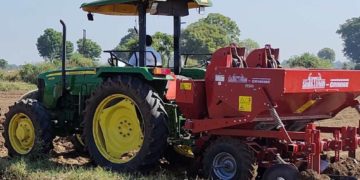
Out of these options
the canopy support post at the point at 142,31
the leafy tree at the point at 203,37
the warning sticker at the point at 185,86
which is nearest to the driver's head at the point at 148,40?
the canopy support post at the point at 142,31

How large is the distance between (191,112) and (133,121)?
3.08ft

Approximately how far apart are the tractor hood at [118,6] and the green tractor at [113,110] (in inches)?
0.5

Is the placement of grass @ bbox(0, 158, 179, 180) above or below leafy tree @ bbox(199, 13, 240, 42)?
below

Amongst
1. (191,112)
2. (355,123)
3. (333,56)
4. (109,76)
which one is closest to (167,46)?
Answer: (109,76)

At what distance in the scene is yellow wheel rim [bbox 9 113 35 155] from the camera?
906 centimetres

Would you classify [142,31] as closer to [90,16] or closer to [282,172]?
[90,16]

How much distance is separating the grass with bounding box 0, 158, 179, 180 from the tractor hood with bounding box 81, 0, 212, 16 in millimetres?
2318

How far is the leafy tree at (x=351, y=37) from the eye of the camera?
10036cm

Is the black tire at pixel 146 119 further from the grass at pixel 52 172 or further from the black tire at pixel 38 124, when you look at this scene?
the black tire at pixel 38 124

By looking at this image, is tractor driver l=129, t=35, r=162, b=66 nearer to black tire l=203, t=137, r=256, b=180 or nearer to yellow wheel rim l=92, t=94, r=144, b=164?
yellow wheel rim l=92, t=94, r=144, b=164

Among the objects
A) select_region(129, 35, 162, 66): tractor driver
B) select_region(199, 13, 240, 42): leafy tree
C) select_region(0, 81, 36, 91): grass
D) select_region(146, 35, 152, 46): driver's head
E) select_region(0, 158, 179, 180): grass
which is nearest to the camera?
select_region(0, 158, 179, 180): grass

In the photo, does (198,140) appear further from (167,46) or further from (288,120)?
(167,46)

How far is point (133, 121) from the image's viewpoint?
7.89 metres

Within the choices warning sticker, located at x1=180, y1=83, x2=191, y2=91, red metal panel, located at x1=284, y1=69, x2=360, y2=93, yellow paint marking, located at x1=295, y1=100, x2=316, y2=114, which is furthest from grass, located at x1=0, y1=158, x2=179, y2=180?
red metal panel, located at x1=284, y1=69, x2=360, y2=93
